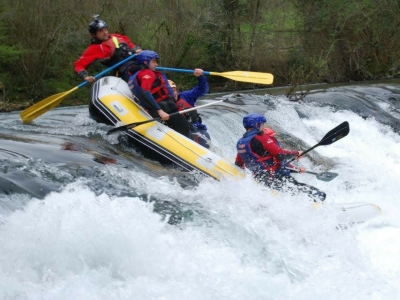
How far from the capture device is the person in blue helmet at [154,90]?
24.5 ft

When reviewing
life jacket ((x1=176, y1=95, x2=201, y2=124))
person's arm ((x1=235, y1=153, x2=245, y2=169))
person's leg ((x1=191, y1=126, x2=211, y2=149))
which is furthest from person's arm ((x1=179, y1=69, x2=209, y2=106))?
person's arm ((x1=235, y1=153, x2=245, y2=169))

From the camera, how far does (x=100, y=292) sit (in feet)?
13.0

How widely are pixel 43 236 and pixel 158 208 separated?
3.74ft

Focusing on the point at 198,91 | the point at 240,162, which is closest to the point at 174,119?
the point at 198,91

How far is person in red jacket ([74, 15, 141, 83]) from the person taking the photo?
8.08 m

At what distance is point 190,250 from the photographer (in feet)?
15.0

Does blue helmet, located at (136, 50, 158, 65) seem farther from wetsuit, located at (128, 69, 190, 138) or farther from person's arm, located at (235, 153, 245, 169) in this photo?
person's arm, located at (235, 153, 245, 169)

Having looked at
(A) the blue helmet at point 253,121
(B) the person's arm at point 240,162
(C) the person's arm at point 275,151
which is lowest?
(B) the person's arm at point 240,162

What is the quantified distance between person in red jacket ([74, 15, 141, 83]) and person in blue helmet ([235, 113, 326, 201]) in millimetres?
2058

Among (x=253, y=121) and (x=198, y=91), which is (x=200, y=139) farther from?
(x=253, y=121)

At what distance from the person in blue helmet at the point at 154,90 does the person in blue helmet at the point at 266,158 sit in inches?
44.2

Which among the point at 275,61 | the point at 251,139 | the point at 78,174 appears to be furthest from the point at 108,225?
the point at 275,61

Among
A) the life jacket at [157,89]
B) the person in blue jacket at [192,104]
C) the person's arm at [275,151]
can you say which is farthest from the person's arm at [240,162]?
the life jacket at [157,89]

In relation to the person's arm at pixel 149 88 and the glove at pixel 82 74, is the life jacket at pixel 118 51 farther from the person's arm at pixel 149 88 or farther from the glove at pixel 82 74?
the person's arm at pixel 149 88
